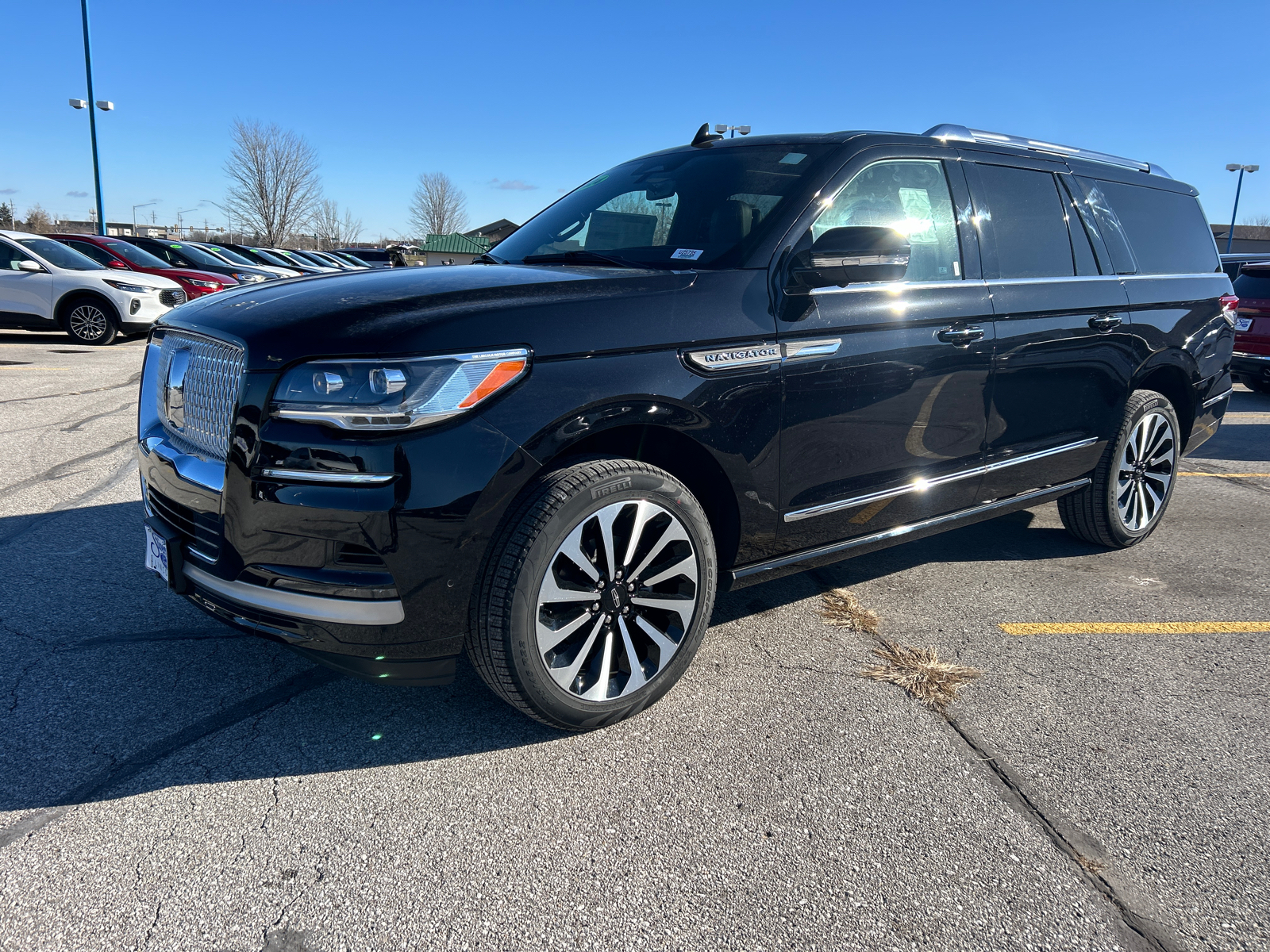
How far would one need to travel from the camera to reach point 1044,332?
392 centimetres

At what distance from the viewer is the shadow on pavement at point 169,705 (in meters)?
2.54

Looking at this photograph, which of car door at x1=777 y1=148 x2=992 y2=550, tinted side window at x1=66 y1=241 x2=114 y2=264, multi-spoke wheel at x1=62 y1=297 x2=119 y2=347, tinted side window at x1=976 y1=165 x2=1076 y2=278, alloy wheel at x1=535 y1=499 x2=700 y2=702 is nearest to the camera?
alloy wheel at x1=535 y1=499 x2=700 y2=702

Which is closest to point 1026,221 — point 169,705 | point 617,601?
point 617,601

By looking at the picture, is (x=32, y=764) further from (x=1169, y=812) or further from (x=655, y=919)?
(x=1169, y=812)

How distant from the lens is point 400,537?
7.69ft

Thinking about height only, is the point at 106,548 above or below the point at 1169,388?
below

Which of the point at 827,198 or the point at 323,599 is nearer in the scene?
the point at 323,599

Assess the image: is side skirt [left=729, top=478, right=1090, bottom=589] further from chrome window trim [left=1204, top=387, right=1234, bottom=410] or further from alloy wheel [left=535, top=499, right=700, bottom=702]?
chrome window trim [left=1204, top=387, right=1234, bottom=410]

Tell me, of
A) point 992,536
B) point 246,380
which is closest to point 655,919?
point 246,380

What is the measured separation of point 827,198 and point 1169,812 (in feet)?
7.44

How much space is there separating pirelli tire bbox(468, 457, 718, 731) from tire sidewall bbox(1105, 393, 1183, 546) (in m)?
2.72

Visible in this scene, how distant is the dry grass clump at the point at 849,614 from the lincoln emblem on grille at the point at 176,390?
260cm

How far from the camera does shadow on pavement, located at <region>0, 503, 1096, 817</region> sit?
2543mm

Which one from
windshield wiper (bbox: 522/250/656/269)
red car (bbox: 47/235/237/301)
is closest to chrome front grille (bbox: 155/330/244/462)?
windshield wiper (bbox: 522/250/656/269)
